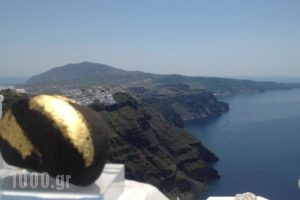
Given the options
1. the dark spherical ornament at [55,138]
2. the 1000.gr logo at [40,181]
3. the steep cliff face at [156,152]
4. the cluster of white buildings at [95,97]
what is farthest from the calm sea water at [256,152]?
the dark spherical ornament at [55,138]

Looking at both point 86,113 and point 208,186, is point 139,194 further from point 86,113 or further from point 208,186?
point 208,186

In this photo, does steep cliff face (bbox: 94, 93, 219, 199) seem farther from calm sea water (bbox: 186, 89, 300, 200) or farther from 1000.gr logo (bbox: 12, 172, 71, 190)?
1000.gr logo (bbox: 12, 172, 71, 190)

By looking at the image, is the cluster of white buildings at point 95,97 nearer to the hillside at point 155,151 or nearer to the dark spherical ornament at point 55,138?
the hillside at point 155,151

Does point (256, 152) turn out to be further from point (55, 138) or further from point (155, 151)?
point (55, 138)

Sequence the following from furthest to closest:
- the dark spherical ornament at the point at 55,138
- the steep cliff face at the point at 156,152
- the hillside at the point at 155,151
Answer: the steep cliff face at the point at 156,152, the hillside at the point at 155,151, the dark spherical ornament at the point at 55,138

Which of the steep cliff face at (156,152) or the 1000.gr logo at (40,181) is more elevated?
the 1000.gr logo at (40,181)

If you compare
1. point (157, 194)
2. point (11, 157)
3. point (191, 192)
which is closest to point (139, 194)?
point (157, 194)

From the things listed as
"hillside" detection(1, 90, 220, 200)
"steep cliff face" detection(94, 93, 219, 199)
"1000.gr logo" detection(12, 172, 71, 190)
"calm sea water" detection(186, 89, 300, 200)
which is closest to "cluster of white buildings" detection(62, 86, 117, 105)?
"hillside" detection(1, 90, 220, 200)
